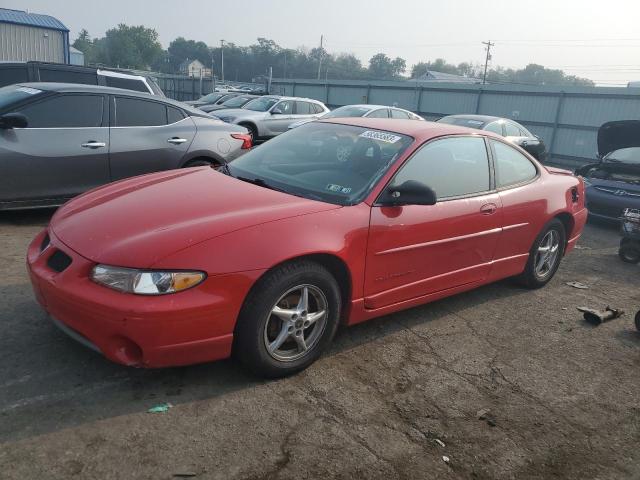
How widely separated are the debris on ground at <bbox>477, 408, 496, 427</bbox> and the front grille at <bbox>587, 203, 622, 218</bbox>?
20.6 ft

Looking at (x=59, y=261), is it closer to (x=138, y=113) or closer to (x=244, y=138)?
(x=138, y=113)

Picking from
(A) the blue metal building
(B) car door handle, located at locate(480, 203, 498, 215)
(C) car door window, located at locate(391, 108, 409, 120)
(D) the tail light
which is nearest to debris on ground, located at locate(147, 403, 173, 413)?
(B) car door handle, located at locate(480, 203, 498, 215)

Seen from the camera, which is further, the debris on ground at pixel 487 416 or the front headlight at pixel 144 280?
the debris on ground at pixel 487 416

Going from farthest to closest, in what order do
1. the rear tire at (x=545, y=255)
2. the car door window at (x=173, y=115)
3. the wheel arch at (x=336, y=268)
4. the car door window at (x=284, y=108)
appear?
the car door window at (x=284, y=108) → the car door window at (x=173, y=115) → the rear tire at (x=545, y=255) → the wheel arch at (x=336, y=268)

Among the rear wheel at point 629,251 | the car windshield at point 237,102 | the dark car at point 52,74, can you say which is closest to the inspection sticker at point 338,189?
the rear wheel at point 629,251

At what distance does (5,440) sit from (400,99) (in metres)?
26.9

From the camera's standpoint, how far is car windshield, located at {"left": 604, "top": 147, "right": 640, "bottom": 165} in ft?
28.2

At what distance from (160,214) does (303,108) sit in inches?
536

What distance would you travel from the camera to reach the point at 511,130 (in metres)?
13.9

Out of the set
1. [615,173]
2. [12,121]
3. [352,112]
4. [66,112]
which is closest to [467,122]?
[352,112]

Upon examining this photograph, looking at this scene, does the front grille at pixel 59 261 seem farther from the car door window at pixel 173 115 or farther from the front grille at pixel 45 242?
the car door window at pixel 173 115

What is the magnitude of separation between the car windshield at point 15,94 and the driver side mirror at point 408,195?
428 cm

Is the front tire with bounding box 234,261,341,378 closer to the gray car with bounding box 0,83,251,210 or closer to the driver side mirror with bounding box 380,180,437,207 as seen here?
the driver side mirror with bounding box 380,180,437,207

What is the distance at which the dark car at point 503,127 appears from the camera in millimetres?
12875
